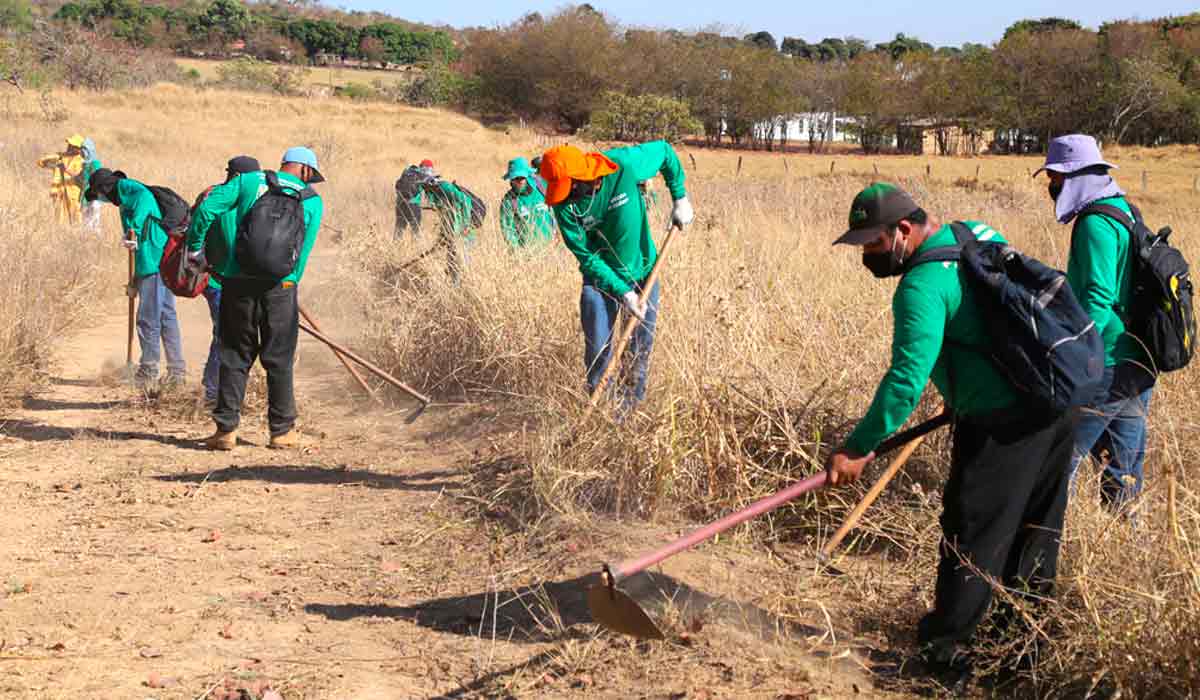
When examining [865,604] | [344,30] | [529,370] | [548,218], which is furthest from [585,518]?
[344,30]

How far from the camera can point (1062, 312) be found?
3264mm

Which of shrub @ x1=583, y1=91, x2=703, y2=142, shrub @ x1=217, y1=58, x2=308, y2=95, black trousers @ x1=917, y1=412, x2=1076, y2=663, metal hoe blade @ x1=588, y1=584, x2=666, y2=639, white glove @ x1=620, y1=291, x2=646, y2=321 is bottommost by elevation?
metal hoe blade @ x1=588, y1=584, x2=666, y2=639

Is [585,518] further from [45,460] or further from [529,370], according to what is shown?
[45,460]

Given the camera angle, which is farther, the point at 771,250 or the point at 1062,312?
the point at 771,250

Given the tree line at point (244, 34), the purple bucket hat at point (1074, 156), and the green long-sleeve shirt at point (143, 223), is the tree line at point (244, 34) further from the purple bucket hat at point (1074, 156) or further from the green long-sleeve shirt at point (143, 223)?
the purple bucket hat at point (1074, 156)

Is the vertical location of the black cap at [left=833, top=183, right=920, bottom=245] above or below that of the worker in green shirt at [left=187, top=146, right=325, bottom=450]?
above

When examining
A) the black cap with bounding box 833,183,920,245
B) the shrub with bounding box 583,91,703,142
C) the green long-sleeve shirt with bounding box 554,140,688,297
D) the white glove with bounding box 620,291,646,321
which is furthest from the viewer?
the shrub with bounding box 583,91,703,142

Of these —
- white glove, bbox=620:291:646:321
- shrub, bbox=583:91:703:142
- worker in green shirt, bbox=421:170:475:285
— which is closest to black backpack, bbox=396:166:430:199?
worker in green shirt, bbox=421:170:475:285

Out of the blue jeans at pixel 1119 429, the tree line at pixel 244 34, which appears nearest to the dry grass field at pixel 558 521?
the blue jeans at pixel 1119 429

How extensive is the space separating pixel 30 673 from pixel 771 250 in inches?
245

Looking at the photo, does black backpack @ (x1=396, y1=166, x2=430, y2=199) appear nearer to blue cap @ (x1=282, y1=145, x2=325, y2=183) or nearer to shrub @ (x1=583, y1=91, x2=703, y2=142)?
blue cap @ (x1=282, y1=145, x2=325, y2=183)

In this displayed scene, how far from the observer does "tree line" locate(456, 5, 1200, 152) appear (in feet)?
153

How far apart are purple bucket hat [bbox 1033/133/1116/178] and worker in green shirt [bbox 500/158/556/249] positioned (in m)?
4.46

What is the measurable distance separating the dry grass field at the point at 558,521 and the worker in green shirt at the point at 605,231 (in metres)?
0.20
